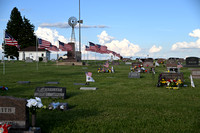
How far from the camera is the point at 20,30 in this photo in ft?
306

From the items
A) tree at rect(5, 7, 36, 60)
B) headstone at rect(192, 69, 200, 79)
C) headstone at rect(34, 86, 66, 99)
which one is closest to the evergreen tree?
tree at rect(5, 7, 36, 60)

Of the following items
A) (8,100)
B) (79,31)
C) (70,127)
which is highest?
(79,31)

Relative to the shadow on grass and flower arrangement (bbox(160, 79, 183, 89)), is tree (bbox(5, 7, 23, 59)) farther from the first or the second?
the shadow on grass

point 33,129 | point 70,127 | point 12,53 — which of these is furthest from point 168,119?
point 12,53

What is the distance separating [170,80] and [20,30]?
86.3 meters

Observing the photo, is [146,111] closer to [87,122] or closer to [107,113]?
[107,113]

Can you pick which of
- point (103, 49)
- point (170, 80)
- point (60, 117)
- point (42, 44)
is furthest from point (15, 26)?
point (60, 117)

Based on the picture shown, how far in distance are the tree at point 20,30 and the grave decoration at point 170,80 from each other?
8200cm

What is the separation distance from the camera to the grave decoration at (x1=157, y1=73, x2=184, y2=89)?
16.6m

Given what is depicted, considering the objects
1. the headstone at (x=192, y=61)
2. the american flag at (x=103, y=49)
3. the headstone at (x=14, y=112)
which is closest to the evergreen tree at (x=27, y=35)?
the american flag at (x=103, y=49)

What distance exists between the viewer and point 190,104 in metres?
11.1

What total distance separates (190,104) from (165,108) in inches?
68.3

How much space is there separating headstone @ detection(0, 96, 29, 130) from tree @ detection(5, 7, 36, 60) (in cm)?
8925

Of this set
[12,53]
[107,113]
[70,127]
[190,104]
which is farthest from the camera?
[12,53]
